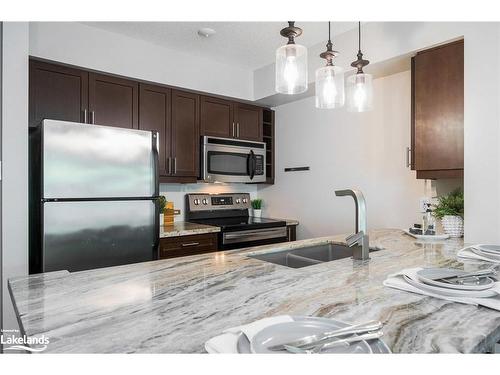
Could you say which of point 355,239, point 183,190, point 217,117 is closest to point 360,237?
point 355,239

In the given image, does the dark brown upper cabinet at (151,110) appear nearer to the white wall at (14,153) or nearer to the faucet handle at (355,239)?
the white wall at (14,153)

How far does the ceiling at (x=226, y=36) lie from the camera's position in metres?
2.50

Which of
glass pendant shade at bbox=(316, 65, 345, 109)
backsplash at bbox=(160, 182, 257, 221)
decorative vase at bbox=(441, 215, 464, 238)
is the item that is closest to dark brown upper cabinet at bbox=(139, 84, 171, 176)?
backsplash at bbox=(160, 182, 257, 221)

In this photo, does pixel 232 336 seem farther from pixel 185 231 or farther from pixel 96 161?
pixel 185 231

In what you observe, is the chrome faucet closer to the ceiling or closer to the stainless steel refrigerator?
the stainless steel refrigerator

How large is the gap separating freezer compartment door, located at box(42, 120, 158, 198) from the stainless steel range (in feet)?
2.96

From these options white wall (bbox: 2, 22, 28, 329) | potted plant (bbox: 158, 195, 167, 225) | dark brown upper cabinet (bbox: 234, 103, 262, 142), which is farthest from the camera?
dark brown upper cabinet (bbox: 234, 103, 262, 142)

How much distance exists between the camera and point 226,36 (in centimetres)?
270

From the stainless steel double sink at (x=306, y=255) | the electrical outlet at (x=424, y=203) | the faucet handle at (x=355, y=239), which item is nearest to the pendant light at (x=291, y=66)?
the faucet handle at (x=355, y=239)

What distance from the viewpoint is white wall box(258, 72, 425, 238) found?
2.58 m

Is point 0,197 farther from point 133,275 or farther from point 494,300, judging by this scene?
point 494,300

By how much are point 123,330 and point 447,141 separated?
6.74ft
